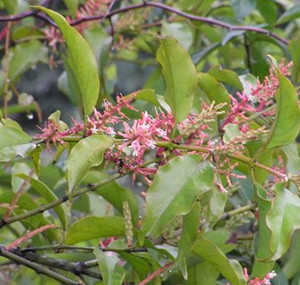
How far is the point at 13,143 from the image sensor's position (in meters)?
0.73

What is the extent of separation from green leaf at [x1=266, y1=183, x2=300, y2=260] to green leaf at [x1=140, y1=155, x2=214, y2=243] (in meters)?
0.07

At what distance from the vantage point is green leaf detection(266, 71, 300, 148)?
29.0 inches

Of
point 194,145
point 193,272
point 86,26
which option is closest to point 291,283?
point 193,272

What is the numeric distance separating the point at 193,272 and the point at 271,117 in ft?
0.67

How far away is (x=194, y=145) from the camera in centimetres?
78

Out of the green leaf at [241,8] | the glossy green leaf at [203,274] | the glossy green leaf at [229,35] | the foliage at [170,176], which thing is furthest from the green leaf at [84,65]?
the green leaf at [241,8]

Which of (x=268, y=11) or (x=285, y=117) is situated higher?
(x=285, y=117)

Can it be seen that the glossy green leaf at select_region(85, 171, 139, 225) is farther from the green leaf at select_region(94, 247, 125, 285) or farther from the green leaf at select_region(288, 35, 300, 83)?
the green leaf at select_region(288, 35, 300, 83)

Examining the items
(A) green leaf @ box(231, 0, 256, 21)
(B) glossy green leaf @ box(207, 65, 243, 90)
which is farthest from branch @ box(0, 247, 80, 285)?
(A) green leaf @ box(231, 0, 256, 21)

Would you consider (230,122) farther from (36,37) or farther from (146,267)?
(36,37)

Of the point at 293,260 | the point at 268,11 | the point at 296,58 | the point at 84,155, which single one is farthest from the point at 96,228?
the point at 268,11

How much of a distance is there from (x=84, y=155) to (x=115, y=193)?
213 millimetres

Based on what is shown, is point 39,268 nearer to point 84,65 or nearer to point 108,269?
point 108,269

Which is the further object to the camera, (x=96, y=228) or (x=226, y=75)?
(x=226, y=75)
